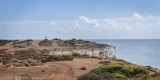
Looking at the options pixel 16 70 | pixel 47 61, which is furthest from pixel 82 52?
pixel 16 70

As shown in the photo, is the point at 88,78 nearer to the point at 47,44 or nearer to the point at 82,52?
the point at 82,52

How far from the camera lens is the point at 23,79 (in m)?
11.8

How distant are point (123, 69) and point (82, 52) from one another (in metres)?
20.3

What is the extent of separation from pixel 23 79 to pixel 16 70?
4.19 meters

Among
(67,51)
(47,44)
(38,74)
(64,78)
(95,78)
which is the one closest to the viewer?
(95,78)

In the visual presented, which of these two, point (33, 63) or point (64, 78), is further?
point (33, 63)

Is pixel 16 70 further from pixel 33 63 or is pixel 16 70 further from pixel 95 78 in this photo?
pixel 95 78

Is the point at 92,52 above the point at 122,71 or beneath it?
beneath

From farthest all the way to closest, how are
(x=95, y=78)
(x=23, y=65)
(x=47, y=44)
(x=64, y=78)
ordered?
(x=47, y=44) < (x=23, y=65) < (x=64, y=78) < (x=95, y=78)

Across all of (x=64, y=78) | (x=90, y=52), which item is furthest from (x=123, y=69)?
(x=90, y=52)

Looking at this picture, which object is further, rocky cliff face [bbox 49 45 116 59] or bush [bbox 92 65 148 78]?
rocky cliff face [bbox 49 45 116 59]

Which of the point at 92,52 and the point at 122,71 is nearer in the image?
the point at 122,71

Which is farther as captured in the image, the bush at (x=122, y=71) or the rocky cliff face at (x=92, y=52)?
the rocky cliff face at (x=92, y=52)

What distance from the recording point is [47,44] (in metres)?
45.1
